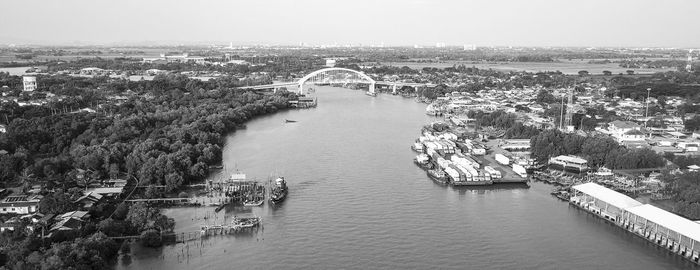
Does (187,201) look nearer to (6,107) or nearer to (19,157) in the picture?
(19,157)

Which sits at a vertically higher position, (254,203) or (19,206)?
(19,206)

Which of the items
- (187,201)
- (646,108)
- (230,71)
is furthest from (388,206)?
(230,71)

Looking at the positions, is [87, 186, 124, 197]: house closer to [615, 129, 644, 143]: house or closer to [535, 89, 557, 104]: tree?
[615, 129, 644, 143]: house

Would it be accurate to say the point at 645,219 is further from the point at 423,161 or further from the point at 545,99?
the point at 545,99

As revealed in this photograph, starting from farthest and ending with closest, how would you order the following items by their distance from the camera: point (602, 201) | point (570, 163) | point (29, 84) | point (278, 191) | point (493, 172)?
1. point (29, 84)
2. point (570, 163)
3. point (493, 172)
4. point (278, 191)
5. point (602, 201)

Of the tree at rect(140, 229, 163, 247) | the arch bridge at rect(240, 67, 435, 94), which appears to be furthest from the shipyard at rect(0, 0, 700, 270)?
the arch bridge at rect(240, 67, 435, 94)

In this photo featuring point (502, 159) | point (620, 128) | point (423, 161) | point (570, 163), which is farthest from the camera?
point (620, 128)

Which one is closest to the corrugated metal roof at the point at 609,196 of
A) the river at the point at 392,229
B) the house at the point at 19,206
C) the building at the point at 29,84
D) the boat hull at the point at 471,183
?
the river at the point at 392,229

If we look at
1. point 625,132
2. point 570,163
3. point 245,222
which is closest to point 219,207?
point 245,222
